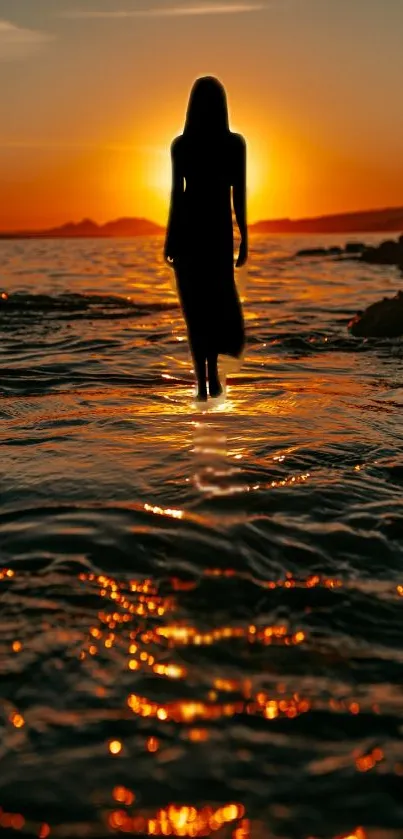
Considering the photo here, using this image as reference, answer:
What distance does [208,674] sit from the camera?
126 inches

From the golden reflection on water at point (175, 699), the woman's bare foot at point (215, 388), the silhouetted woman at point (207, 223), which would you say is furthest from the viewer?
the woman's bare foot at point (215, 388)

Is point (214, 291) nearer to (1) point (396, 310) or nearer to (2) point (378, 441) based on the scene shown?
(2) point (378, 441)

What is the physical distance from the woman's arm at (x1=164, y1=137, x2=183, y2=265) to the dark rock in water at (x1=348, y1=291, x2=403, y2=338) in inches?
283

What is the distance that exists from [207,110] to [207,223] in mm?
999

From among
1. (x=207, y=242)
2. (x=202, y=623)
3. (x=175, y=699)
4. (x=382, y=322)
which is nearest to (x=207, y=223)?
(x=207, y=242)

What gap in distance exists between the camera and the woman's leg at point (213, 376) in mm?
8605

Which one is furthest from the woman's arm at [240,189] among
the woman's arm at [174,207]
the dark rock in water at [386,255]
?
the dark rock in water at [386,255]

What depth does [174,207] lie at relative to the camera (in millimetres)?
7828

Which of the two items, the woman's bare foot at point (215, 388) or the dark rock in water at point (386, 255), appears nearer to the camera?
the woman's bare foot at point (215, 388)

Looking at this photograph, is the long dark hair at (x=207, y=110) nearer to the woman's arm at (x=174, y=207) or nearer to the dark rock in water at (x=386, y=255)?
the woman's arm at (x=174, y=207)

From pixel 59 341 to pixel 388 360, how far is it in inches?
223

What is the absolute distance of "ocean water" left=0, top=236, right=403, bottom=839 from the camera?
8.55ft

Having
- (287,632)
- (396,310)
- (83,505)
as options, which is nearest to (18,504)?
(83,505)

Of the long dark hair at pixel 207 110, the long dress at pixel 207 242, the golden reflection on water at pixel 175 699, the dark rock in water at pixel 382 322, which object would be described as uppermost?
the long dark hair at pixel 207 110
